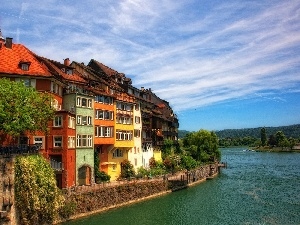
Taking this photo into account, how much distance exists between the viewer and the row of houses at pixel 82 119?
176 ft

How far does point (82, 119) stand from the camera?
60344 millimetres

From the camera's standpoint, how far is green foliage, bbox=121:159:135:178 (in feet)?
234

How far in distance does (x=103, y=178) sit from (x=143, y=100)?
33.3 metres

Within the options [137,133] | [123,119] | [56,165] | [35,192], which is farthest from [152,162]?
[35,192]

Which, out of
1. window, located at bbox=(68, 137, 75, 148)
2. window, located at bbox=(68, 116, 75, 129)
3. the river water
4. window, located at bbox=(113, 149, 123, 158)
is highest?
window, located at bbox=(68, 116, 75, 129)

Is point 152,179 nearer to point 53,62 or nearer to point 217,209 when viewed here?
point 217,209

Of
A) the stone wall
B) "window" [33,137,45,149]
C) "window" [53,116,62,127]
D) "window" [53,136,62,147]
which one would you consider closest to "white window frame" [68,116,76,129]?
→ "window" [53,116,62,127]

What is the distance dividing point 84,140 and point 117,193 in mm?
9788

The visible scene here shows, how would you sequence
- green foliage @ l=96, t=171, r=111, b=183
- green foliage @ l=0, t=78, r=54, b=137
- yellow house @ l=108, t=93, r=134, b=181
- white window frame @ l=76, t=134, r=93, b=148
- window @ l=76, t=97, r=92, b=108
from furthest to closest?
1. yellow house @ l=108, t=93, r=134, b=181
2. green foliage @ l=96, t=171, r=111, b=183
3. window @ l=76, t=97, r=92, b=108
4. white window frame @ l=76, t=134, r=93, b=148
5. green foliage @ l=0, t=78, r=54, b=137

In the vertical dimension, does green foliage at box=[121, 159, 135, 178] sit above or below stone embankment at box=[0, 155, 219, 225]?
above

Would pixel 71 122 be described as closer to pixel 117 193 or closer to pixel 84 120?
pixel 84 120

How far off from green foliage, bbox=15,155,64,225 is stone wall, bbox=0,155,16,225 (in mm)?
837

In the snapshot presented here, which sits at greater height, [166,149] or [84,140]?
[84,140]

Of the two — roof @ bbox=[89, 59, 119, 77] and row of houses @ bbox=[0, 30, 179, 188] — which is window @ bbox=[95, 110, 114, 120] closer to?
row of houses @ bbox=[0, 30, 179, 188]
